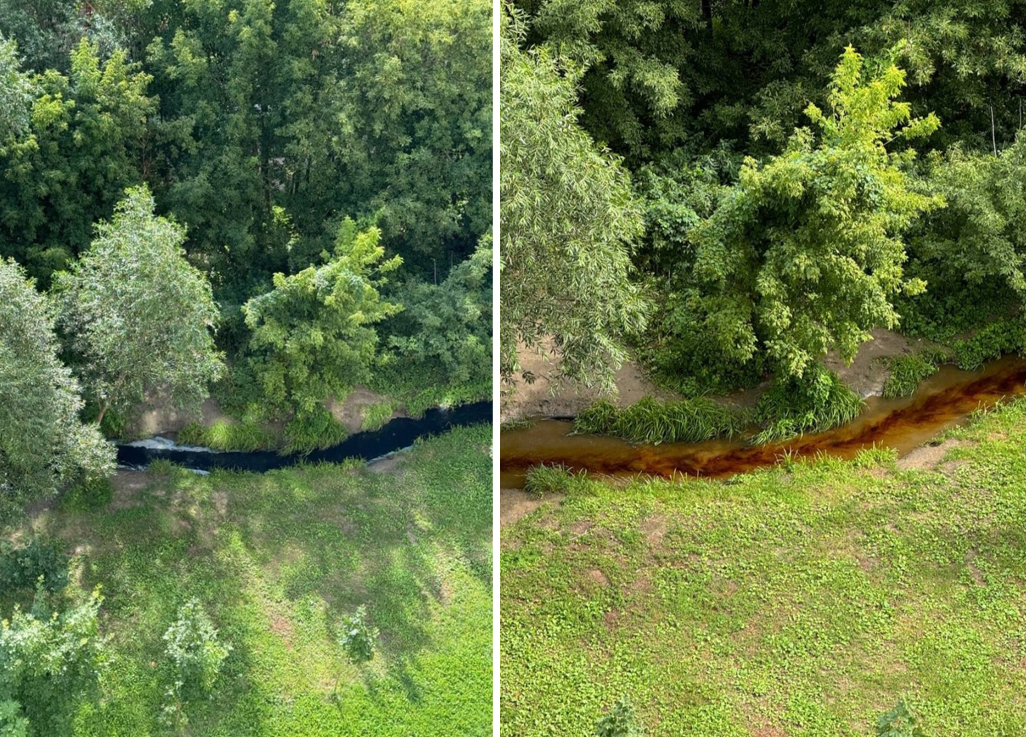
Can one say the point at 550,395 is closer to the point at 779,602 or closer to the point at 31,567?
the point at 779,602

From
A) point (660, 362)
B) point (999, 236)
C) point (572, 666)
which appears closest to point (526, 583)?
point (572, 666)

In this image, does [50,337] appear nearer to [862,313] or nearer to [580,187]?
[580,187]

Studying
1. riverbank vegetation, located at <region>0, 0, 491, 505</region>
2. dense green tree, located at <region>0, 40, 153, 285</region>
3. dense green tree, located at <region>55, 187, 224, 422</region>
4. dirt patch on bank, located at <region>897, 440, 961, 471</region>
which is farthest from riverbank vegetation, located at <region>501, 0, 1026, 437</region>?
dense green tree, located at <region>0, 40, 153, 285</region>

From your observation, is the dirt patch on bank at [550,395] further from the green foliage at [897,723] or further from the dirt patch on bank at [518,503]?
the green foliage at [897,723]

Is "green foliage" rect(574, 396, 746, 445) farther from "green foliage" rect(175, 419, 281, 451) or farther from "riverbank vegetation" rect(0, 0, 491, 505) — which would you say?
"green foliage" rect(175, 419, 281, 451)

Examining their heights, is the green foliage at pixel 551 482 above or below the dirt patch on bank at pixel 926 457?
below

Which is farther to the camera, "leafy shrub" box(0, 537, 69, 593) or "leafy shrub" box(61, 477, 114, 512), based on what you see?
"leafy shrub" box(61, 477, 114, 512)

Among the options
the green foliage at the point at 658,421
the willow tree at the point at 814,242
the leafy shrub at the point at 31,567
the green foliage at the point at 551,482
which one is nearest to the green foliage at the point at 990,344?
the willow tree at the point at 814,242

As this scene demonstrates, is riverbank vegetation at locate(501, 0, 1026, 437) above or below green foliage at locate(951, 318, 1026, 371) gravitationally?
above
